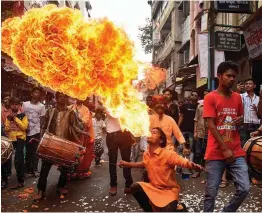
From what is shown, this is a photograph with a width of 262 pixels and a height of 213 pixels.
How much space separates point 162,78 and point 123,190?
3139 centimetres

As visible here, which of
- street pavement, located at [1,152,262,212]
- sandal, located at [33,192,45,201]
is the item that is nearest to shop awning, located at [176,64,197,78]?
street pavement, located at [1,152,262,212]

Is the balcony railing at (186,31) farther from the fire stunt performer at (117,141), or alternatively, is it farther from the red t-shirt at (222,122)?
the red t-shirt at (222,122)

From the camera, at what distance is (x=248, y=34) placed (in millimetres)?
11680

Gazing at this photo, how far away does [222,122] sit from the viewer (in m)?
4.12

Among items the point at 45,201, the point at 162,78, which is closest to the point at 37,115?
the point at 45,201

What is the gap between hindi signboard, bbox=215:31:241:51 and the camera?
1145 cm

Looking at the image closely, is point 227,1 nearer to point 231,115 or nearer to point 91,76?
point 91,76

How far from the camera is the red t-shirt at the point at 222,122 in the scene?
407 centimetres

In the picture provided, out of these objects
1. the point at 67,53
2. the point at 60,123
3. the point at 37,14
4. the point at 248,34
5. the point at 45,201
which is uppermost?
the point at 248,34

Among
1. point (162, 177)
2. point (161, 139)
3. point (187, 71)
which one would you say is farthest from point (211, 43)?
point (187, 71)

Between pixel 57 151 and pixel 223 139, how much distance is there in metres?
2.60

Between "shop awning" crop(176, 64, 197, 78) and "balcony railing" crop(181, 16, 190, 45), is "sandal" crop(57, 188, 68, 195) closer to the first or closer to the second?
"shop awning" crop(176, 64, 197, 78)

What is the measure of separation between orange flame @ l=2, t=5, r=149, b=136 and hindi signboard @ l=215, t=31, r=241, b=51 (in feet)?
18.4

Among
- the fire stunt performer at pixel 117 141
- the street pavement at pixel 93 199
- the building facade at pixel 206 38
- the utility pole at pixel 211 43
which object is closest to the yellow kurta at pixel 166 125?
the fire stunt performer at pixel 117 141
